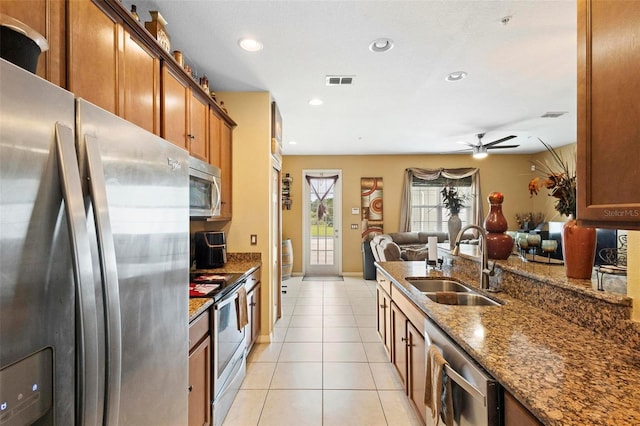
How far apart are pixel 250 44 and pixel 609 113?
2261 mm

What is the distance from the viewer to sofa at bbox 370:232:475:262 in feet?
18.0

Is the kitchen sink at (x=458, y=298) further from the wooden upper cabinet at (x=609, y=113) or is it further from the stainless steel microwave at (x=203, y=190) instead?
the stainless steel microwave at (x=203, y=190)

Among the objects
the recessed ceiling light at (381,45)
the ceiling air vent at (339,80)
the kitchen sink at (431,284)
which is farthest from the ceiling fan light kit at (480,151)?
the kitchen sink at (431,284)

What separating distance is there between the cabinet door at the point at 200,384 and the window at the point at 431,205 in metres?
6.07

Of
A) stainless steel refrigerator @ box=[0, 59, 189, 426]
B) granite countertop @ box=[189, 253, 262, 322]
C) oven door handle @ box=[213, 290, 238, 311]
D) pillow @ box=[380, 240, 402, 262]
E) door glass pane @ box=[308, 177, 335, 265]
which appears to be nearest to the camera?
stainless steel refrigerator @ box=[0, 59, 189, 426]

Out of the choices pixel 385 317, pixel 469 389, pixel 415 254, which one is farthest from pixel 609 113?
pixel 415 254

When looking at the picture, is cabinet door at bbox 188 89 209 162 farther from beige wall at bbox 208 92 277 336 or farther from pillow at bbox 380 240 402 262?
pillow at bbox 380 240 402 262

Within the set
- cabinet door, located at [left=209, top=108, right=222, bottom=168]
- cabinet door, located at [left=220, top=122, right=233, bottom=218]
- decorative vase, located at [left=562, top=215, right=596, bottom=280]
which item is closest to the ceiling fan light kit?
decorative vase, located at [left=562, top=215, right=596, bottom=280]

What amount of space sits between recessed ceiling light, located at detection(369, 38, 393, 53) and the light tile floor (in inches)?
107

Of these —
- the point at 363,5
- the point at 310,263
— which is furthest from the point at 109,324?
the point at 310,263

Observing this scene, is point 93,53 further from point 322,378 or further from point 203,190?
point 322,378

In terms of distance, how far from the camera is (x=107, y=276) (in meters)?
0.73

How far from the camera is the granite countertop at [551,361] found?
2.64ft

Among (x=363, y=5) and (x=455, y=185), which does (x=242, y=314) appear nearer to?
(x=363, y=5)
